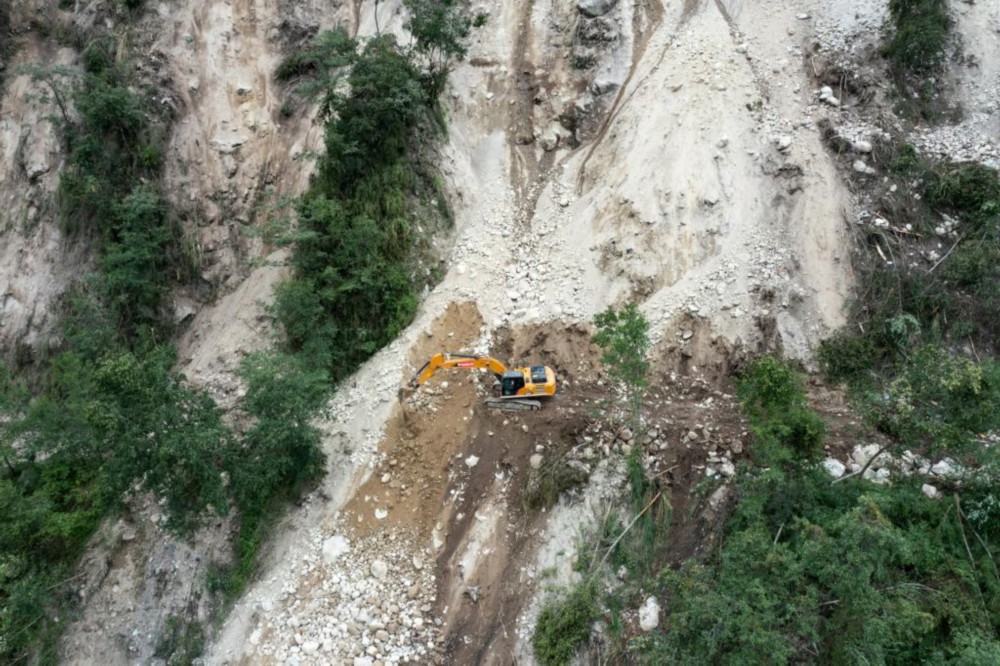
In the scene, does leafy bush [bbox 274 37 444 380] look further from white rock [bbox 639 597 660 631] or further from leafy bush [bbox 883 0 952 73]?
leafy bush [bbox 883 0 952 73]

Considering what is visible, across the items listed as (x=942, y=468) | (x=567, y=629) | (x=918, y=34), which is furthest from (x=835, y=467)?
(x=918, y=34)

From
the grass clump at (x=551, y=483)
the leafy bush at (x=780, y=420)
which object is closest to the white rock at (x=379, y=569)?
the grass clump at (x=551, y=483)

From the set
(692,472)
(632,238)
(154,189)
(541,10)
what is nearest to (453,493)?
(692,472)

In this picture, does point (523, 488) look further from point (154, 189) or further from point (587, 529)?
point (154, 189)

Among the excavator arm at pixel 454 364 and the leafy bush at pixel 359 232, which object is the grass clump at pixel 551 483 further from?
the leafy bush at pixel 359 232

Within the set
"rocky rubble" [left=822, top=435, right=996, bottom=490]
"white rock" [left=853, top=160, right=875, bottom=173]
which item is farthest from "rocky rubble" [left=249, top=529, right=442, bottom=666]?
"white rock" [left=853, top=160, right=875, bottom=173]

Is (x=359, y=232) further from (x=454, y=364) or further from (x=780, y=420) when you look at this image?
(x=780, y=420)
